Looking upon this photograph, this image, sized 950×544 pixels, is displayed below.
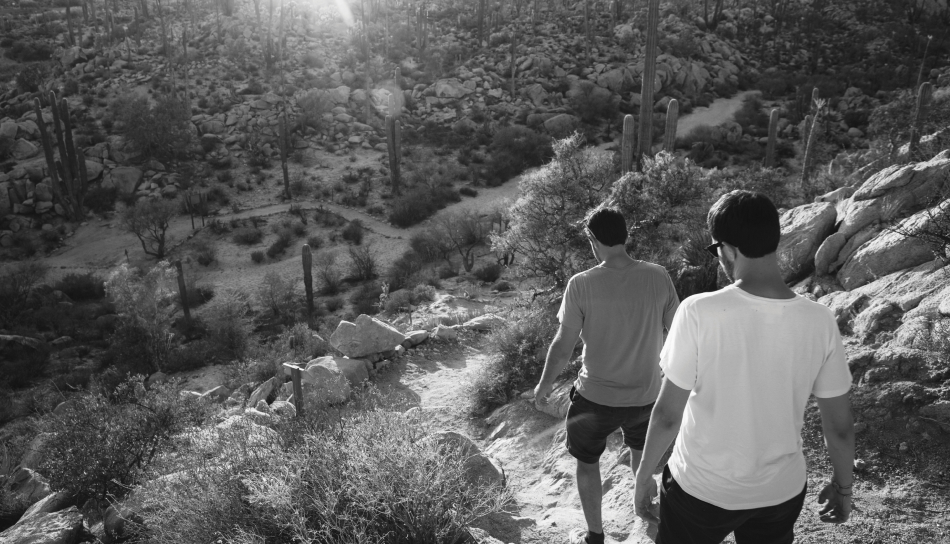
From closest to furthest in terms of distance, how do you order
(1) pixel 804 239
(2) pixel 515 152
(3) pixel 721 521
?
(3) pixel 721 521 → (1) pixel 804 239 → (2) pixel 515 152

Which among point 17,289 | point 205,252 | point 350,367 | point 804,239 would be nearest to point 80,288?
point 17,289

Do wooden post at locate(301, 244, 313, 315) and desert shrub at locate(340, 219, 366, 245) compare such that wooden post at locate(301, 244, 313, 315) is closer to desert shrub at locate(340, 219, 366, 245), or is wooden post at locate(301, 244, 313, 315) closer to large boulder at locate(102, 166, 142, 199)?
desert shrub at locate(340, 219, 366, 245)

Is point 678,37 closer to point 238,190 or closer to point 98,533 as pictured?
point 238,190

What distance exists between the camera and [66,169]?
23891mm

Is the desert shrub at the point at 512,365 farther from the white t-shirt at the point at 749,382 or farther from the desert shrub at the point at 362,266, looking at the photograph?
the desert shrub at the point at 362,266

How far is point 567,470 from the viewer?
518cm

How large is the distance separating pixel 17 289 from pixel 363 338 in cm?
1466

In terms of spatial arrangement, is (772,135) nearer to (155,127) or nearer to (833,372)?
(833,372)

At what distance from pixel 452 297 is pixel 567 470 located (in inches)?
371

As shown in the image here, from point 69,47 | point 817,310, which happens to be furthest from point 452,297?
point 69,47

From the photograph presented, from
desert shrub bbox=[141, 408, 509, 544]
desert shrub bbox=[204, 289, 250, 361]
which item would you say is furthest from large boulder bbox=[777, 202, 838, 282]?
desert shrub bbox=[204, 289, 250, 361]

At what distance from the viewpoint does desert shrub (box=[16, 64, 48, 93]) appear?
31.9 metres

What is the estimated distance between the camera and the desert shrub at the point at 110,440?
614 centimetres

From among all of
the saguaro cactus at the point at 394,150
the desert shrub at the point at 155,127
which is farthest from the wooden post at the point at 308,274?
the desert shrub at the point at 155,127
